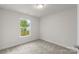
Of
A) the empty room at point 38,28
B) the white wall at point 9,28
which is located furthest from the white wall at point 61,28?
the white wall at point 9,28

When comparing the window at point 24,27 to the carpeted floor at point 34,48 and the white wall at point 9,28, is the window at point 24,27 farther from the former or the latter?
the carpeted floor at point 34,48

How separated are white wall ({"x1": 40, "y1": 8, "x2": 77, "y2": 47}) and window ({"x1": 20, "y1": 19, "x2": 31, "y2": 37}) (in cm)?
19

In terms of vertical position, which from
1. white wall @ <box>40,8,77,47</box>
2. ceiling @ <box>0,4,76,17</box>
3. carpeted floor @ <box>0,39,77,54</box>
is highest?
ceiling @ <box>0,4,76,17</box>

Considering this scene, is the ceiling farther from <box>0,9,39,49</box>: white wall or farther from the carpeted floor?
the carpeted floor

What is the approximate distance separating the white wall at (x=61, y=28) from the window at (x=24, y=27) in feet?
0.62

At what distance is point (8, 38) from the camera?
0.94 meters

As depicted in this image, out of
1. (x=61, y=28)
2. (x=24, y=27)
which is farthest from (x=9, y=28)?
(x=61, y=28)

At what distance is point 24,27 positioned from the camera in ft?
3.27

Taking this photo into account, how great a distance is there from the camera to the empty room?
3.01 feet

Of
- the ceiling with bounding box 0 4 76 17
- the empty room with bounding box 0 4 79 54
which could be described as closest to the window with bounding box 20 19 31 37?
the empty room with bounding box 0 4 79 54

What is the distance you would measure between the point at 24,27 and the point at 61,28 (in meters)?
0.52
